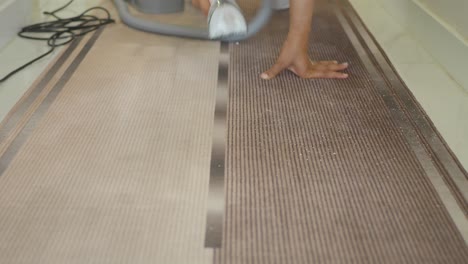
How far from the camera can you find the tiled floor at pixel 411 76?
46.2 inches

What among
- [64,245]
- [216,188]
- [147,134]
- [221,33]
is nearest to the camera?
[64,245]

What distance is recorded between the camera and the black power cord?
5.41ft

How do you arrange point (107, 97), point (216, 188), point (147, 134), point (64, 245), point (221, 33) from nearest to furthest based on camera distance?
1. point (64, 245)
2. point (216, 188)
3. point (147, 134)
4. point (107, 97)
5. point (221, 33)

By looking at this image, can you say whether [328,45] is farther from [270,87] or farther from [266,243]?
[266,243]

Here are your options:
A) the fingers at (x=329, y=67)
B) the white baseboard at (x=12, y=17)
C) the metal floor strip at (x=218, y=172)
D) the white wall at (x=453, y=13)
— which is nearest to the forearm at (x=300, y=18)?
the fingers at (x=329, y=67)

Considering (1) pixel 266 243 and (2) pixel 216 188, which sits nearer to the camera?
(1) pixel 266 243

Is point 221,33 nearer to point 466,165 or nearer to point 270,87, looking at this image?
point 270,87

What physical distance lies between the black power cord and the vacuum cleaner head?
46cm

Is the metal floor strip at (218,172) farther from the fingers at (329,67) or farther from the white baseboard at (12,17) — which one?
the white baseboard at (12,17)

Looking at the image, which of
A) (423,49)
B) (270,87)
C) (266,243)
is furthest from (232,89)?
(423,49)

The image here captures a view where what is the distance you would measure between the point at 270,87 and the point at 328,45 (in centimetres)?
41

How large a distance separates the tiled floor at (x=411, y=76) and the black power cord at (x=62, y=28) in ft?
0.14

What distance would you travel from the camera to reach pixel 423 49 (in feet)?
5.29

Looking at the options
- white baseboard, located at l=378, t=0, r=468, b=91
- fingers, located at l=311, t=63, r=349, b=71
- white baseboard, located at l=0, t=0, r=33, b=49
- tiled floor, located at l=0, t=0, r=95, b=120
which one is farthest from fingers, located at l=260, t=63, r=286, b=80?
white baseboard, located at l=0, t=0, r=33, b=49
